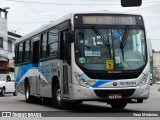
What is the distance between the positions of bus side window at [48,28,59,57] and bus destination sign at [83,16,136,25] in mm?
1914

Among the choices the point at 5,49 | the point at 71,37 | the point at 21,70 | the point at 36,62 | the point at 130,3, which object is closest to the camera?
the point at 130,3

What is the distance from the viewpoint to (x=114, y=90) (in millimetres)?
15344

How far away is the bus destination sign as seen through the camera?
52.2 ft

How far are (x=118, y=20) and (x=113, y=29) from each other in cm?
42

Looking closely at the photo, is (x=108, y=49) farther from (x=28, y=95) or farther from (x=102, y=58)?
(x=28, y=95)

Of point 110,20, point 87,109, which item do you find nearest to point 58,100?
point 87,109

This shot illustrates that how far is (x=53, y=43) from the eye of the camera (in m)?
17.8

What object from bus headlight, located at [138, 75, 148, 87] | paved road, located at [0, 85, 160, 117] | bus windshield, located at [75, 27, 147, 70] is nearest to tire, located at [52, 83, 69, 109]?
paved road, located at [0, 85, 160, 117]

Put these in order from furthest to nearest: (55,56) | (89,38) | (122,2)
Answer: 1. (55,56)
2. (89,38)
3. (122,2)

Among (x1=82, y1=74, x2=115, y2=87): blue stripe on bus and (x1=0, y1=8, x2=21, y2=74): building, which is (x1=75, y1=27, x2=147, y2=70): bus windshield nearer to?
(x1=82, y1=74, x2=115, y2=87): blue stripe on bus

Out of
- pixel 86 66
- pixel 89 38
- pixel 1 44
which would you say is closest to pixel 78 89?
pixel 86 66

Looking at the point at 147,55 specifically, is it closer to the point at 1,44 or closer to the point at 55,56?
the point at 55,56

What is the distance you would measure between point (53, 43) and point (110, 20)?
2.80m

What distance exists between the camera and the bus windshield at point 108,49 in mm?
15469
